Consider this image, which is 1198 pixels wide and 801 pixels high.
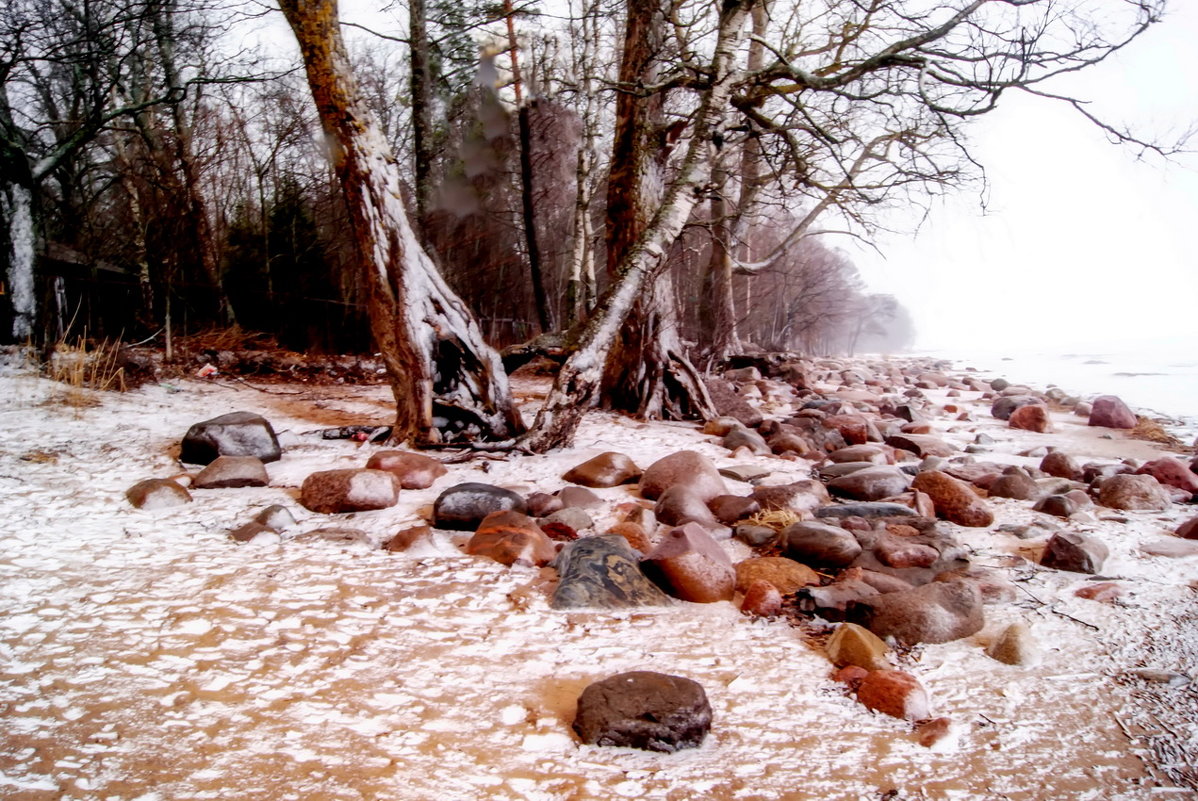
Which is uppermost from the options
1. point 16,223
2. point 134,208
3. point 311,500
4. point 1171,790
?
point 134,208

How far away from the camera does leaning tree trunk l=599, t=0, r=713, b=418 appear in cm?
720

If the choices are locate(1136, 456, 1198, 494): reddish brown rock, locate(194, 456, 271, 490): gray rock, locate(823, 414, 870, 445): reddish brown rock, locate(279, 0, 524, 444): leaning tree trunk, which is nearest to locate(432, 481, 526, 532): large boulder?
locate(194, 456, 271, 490): gray rock

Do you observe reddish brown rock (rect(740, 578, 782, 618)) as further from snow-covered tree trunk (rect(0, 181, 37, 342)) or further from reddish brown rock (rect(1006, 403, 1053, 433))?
snow-covered tree trunk (rect(0, 181, 37, 342))

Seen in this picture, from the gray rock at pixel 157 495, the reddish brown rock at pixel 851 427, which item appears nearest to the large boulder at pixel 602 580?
the gray rock at pixel 157 495

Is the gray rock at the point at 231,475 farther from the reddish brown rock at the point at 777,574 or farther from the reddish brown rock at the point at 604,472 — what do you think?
the reddish brown rock at the point at 777,574

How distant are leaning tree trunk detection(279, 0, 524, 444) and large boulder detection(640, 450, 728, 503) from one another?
1.75 m

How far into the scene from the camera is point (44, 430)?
17.6 feet

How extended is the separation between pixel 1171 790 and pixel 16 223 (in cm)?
1028

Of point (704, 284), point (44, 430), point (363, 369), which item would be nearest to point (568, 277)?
point (704, 284)

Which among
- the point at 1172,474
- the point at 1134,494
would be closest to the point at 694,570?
the point at 1134,494

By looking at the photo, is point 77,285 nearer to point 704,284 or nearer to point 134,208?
point 134,208

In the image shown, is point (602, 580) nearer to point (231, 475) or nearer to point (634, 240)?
point (231, 475)

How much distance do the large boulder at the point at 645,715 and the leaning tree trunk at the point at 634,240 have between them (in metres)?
5.13

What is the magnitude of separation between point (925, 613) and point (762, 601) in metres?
0.62
